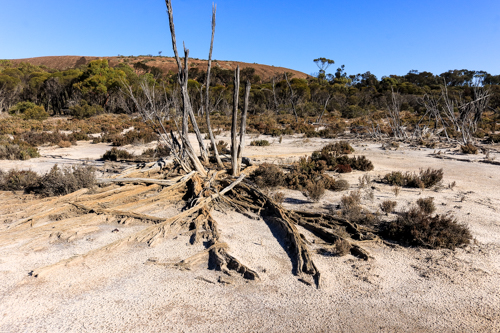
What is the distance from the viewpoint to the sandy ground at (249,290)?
110 inches

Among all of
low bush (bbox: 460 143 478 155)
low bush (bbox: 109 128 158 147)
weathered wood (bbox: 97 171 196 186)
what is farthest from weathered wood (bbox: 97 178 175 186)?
low bush (bbox: 460 143 478 155)

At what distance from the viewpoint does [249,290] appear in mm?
3270

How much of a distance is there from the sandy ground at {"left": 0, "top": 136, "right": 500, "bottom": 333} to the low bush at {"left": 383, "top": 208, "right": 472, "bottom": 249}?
0.42 ft

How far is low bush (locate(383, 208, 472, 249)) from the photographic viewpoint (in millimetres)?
4180

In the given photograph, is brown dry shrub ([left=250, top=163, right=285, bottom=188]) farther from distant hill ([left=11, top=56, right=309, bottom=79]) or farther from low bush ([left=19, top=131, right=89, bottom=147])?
distant hill ([left=11, top=56, right=309, bottom=79])

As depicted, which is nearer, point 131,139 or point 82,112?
point 131,139

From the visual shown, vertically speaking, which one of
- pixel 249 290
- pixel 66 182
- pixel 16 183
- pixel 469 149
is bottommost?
pixel 249 290

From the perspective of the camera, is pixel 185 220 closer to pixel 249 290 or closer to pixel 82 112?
pixel 249 290

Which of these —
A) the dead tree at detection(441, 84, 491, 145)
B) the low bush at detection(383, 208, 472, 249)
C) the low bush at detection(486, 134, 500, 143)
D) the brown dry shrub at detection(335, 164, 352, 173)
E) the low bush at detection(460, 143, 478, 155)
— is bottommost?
the low bush at detection(383, 208, 472, 249)

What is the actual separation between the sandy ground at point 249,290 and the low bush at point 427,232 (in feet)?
0.42

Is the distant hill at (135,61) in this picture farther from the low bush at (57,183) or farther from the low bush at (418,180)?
the low bush at (57,183)

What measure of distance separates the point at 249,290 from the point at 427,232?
2.77 m

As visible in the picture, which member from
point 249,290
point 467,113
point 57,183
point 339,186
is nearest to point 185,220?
point 249,290

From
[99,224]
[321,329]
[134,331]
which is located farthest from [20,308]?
[321,329]
